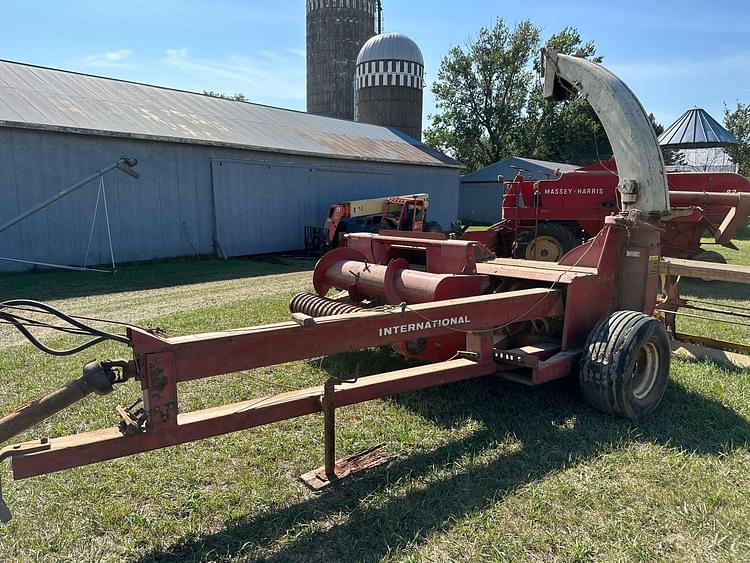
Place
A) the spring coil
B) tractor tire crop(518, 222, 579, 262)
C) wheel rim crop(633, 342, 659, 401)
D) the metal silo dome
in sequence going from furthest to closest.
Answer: the metal silo dome < tractor tire crop(518, 222, 579, 262) < the spring coil < wheel rim crop(633, 342, 659, 401)

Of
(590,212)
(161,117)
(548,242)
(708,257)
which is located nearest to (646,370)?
(708,257)

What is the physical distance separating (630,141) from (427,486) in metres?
3.21

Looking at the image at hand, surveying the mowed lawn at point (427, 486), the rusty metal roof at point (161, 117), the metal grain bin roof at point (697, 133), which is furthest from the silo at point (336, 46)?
the mowed lawn at point (427, 486)

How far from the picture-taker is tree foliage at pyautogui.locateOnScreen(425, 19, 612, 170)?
39.6m

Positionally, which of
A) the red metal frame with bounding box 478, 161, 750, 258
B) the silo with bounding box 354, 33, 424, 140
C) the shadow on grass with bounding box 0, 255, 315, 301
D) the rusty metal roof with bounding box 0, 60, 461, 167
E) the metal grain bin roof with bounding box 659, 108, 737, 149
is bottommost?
the shadow on grass with bounding box 0, 255, 315, 301

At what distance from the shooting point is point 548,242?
35.9ft

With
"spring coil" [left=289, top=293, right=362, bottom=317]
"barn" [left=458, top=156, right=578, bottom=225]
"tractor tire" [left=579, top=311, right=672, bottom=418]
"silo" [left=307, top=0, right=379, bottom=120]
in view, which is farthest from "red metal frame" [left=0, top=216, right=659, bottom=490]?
"silo" [left=307, top=0, right=379, bottom=120]

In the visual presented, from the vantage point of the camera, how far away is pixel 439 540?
2672mm

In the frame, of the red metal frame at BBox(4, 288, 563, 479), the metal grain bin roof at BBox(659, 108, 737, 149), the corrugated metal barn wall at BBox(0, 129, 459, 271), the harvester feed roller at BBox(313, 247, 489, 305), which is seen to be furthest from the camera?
the metal grain bin roof at BBox(659, 108, 737, 149)

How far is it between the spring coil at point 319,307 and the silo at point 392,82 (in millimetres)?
24497

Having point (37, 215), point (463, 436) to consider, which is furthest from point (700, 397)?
point (37, 215)

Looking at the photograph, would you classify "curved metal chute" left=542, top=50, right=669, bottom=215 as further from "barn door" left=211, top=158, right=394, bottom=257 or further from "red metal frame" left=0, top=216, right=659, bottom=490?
"barn door" left=211, top=158, right=394, bottom=257

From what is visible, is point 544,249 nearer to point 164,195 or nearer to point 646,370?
point 646,370

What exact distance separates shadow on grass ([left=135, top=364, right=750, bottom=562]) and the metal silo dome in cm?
2635
